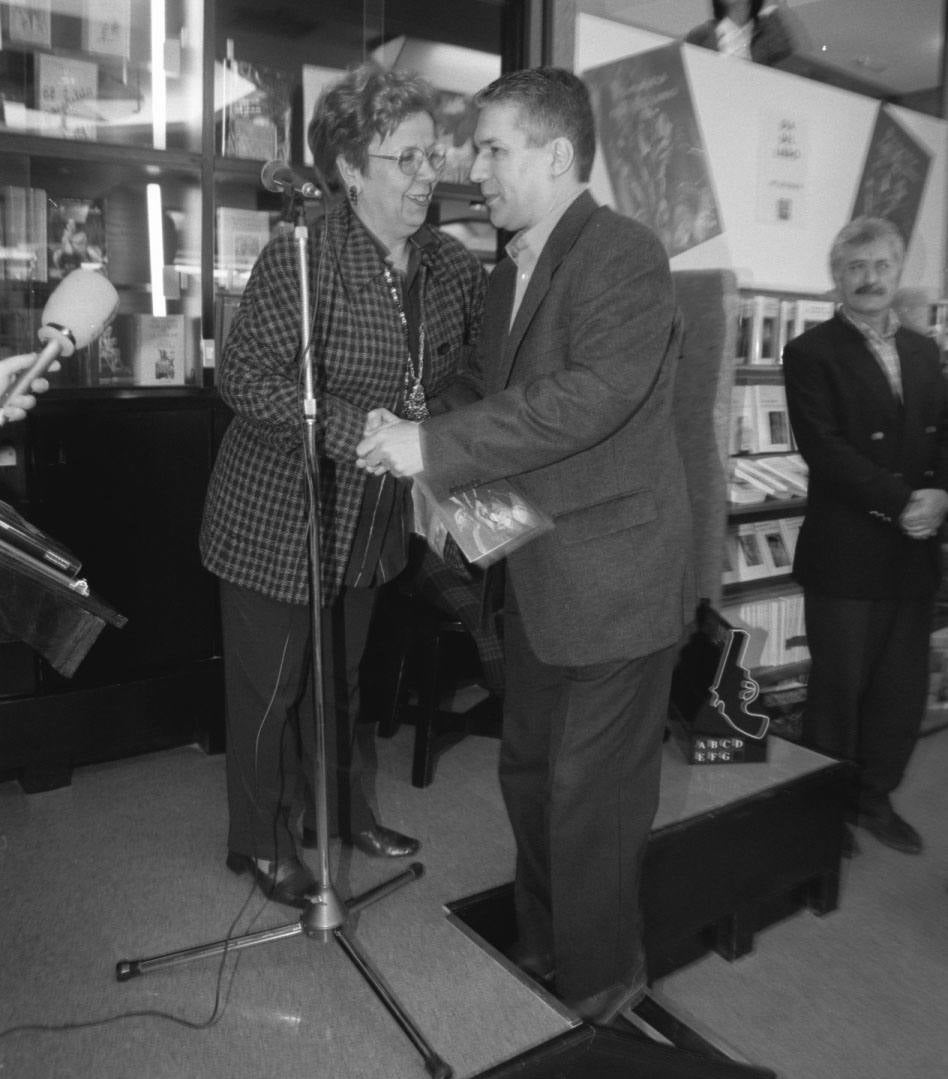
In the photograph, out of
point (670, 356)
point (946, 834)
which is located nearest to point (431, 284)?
point (670, 356)

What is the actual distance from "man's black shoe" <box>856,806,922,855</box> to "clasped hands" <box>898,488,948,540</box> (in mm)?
796

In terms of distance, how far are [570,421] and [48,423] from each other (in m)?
1.73

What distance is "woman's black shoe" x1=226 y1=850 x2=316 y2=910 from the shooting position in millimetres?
2018

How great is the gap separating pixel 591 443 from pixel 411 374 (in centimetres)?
57

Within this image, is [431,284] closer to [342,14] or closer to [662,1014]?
[662,1014]

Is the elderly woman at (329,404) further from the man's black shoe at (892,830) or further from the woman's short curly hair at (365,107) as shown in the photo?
the man's black shoe at (892,830)

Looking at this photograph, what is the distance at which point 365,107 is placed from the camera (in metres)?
1.82

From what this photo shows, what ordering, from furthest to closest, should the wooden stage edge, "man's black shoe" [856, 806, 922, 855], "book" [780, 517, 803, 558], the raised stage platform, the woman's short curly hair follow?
"book" [780, 517, 803, 558], "man's black shoe" [856, 806, 922, 855], the wooden stage edge, the woman's short curly hair, the raised stage platform

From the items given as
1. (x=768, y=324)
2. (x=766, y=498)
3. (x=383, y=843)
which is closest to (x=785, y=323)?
(x=768, y=324)

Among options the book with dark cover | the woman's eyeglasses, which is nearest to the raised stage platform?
the book with dark cover

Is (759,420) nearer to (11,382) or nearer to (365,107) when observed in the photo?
(365,107)

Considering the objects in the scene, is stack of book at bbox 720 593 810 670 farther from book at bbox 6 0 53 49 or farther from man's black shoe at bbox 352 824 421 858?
book at bbox 6 0 53 49

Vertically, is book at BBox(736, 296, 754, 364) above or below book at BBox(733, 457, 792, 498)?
above

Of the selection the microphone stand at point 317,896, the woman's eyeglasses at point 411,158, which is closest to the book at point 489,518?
the microphone stand at point 317,896
